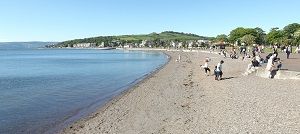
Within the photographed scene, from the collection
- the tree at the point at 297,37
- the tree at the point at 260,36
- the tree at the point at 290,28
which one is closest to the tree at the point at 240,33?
the tree at the point at 260,36

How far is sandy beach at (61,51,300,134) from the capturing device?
48.1 ft

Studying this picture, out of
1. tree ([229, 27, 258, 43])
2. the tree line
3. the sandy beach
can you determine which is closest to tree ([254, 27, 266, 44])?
the tree line

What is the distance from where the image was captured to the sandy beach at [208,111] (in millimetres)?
14672

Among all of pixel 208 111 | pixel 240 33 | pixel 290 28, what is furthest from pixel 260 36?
pixel 208 111

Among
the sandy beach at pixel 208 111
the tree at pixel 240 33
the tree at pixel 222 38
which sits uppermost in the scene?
the tree at pixel 240 33

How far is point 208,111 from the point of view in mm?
17969

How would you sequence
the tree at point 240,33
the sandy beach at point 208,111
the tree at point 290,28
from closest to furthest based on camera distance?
the sandy beach at point 208,111 → the tree at point 290,28 → the tree at point 240,33

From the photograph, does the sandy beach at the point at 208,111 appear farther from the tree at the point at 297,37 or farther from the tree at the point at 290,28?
the tree at the point at 290,28

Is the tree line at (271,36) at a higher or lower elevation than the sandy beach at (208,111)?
→ higher

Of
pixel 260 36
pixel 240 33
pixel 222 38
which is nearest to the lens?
pixel 240 33

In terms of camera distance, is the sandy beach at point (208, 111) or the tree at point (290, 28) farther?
the tree at point (290, 28)

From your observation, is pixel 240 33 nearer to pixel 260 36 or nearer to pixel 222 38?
pixel 260 36

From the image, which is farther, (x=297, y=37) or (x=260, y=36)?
(x=260, y=36)

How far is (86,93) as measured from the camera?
30328 mm
